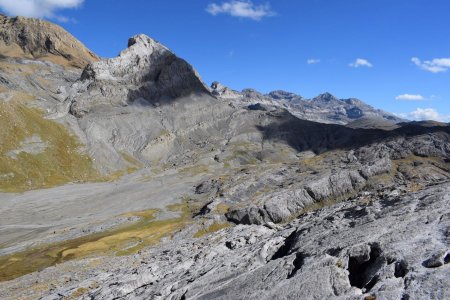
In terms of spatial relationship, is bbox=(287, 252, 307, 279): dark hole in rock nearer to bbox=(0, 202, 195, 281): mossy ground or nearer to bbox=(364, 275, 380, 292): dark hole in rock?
bbox=(364, 275, 380, 292): dark hole in rock

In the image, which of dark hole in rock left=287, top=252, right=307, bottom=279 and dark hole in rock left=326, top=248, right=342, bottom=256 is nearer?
dark hole in rock left=287, top=252, right=307, bottom=279

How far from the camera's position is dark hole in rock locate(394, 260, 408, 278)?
87.8 feet

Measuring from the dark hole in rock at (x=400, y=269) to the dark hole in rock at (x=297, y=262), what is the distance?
23.8 feet

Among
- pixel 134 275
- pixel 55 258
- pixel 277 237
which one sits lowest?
pixel 55 258

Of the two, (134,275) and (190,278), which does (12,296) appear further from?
(190,278)

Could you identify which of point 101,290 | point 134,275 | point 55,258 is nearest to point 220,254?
point 134,275

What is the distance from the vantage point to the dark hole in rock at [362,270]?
90.4 feet

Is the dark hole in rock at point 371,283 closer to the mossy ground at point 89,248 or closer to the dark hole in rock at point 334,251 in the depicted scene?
the dark hole in rock at point 334,251

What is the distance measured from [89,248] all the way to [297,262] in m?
90.1

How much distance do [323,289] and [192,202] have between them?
15318 cm

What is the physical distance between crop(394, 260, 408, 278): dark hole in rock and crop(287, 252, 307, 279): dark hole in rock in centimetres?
727

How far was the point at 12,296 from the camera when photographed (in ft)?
213

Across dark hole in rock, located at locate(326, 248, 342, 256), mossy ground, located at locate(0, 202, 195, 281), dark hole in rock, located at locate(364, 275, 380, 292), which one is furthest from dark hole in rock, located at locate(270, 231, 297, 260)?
mossy ground, located at locate(0, 202, 195, 281)

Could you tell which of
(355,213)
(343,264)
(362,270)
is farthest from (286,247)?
(362,270)
